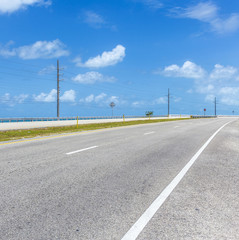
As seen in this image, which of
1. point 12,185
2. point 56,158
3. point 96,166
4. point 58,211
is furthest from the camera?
point 56,158

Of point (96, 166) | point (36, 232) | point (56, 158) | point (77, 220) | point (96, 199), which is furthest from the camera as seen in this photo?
point (56, 158)

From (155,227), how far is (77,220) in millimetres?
1055

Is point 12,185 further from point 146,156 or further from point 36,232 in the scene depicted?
point 146,156

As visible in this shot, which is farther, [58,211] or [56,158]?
[56,158]

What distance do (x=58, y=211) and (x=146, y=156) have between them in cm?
500

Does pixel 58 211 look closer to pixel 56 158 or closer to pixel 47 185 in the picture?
pixel 47 185

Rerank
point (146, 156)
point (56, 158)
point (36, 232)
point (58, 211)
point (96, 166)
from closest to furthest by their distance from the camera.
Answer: point (36, 232), point (58, 211), point (96, 166), point (56, 158), point (146, 156)

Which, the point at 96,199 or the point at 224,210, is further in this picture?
the point at 96,199

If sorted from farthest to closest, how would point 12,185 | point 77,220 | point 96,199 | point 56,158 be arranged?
point 56,158 → point 12,185 → point 96,199 → point 77,220

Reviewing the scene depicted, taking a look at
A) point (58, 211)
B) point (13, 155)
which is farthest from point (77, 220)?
point (13, 155)

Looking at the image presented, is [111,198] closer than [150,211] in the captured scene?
No

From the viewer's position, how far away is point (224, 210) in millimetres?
3922

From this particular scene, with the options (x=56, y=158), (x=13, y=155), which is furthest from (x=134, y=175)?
(x=13, y=155)

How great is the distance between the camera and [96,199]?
14.0 feet
